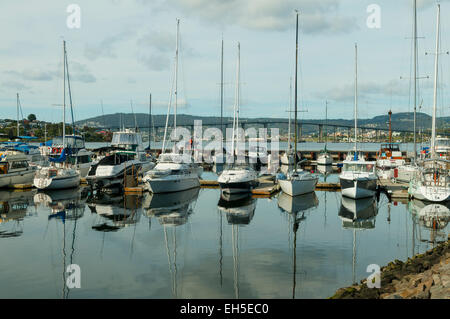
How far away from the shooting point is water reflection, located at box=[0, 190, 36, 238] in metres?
21.4

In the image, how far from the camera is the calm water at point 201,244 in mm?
13453

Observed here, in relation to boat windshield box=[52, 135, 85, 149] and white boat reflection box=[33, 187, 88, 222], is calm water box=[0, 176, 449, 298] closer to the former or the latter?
white boat reflection box=[33, 187, 88, 222]

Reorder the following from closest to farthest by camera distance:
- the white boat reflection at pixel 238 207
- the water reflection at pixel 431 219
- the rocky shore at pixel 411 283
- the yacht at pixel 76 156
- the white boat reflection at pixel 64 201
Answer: the rocky shore at pixel 411 283, the water reflection at pixel 431 219, the white boat reflection at pixel 238 207, the white boat reflection at pixel 64 201, the yacht at pixel 76 156

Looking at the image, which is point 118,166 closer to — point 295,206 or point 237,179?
point 237,179

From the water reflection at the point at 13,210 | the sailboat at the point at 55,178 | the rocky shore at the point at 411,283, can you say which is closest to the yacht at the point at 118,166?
the sailboat at the point at 55,178

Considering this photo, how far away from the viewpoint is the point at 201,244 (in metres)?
18.8

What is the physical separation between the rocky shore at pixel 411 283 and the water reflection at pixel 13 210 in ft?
54.9

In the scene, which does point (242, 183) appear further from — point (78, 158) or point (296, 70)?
point (78, 158)

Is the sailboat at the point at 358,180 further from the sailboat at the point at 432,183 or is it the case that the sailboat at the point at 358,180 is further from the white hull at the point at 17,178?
the white hull at the point at 17,178

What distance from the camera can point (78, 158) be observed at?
43.3 m

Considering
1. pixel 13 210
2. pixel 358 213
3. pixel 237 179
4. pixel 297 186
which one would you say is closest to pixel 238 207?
pixel 237 179

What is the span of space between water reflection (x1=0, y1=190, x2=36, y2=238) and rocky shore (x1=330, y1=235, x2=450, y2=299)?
659 inches
